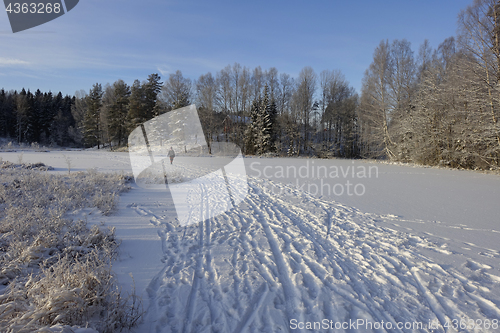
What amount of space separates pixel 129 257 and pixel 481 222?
24.7 ft

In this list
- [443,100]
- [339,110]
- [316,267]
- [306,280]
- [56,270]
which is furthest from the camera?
[339,110]

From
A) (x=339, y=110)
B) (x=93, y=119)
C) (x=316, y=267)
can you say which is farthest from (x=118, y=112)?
(x=316, y=267)

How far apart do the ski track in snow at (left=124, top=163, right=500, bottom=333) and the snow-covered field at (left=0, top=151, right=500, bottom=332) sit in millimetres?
16

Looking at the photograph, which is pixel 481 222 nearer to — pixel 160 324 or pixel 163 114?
pixel 160 324

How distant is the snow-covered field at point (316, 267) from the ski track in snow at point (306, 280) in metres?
0.02

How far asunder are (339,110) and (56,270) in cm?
3996

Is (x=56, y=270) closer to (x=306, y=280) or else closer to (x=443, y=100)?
(x=306, y=280)

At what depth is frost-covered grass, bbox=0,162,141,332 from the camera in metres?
1.88

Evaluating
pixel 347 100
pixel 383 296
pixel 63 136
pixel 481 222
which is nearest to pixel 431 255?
pixel 383 296

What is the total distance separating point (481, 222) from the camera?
17.0 ft

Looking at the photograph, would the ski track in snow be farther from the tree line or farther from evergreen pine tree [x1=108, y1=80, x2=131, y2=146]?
evergreen pine tree [x1=108, y1=80, x2=131, y2=146]

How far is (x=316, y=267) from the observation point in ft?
11.5

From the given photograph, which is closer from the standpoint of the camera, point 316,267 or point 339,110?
point 316,267

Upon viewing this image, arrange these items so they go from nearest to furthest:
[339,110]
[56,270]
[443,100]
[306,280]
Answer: [56,270] < [306,280] < [443,100] < [339,110]
